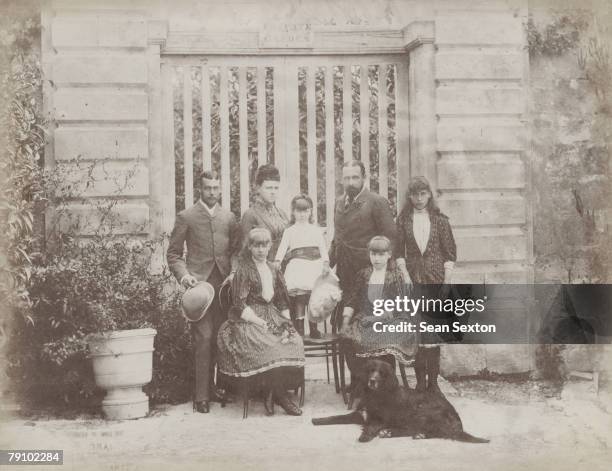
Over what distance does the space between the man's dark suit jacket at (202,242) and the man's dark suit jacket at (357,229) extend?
513 mm

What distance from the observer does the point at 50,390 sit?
3564 millimetres

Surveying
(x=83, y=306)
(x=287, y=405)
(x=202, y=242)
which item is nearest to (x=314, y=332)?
(x=287, y=405)

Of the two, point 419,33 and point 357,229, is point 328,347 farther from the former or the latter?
point 419,33

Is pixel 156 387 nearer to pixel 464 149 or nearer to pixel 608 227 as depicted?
pixel 464 149

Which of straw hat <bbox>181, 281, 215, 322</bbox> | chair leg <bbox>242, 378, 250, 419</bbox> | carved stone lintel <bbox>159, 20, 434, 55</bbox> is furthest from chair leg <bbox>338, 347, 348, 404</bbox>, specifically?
carved stone lintel <bbox>159, 20, 434, 55</bbox>

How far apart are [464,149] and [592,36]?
0.87 m

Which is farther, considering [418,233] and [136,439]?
[418,233]

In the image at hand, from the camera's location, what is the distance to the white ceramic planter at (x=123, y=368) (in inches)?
136

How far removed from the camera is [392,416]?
3492 millimetres

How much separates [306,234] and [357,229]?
0.26 metres

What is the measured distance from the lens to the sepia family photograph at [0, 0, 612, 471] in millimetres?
3506

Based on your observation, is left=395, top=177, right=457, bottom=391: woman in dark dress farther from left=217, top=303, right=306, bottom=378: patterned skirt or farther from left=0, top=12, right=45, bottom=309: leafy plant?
left=0, top=12, right=45, bottom=309: leafy plant

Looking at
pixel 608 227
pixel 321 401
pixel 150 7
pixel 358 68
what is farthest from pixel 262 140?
pixel 608 227

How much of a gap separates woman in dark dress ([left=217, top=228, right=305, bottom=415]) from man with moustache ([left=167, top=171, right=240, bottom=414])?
2.6 inches
